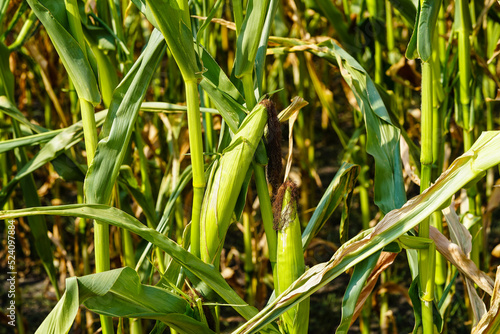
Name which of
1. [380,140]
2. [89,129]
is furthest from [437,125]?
[89,129]

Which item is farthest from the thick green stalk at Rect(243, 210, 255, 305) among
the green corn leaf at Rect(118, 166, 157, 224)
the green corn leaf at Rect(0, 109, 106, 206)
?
the green corn leaf at Rect(0, 109, 106, 206)

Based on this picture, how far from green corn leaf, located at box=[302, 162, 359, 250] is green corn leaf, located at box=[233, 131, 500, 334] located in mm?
130

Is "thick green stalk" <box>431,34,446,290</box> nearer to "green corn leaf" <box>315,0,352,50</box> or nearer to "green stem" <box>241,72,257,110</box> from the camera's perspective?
"green corn leaf" <box>315,0,352,50</box>

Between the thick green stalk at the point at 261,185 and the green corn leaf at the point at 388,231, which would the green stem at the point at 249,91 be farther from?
the green corn leaf at the point at 388,231

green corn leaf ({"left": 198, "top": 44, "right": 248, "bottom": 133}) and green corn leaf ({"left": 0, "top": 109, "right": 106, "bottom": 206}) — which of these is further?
green corn leaf ({"left": 0, "top": 109, "right": 106, "bottom": 206})

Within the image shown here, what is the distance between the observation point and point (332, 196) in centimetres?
70

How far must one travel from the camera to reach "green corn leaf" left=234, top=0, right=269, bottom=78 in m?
0.59

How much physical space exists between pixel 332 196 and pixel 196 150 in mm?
230

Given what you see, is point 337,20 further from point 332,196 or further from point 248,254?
point 248,254

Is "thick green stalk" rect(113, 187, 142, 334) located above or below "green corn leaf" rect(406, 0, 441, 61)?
below

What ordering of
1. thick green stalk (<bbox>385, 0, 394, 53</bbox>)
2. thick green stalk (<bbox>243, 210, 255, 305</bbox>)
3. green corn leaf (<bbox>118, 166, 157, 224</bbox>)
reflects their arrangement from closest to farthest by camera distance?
green corn leaf (<bbox>118, 166, 157, 224</bbox>), thick green stalk (<bbox>385, 0, 394, 53</bbox>), thick green stalk (<bbox>243, 210, 255, 305</bbox>)

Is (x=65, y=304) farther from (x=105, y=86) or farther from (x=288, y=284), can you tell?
(x=105, y=86)

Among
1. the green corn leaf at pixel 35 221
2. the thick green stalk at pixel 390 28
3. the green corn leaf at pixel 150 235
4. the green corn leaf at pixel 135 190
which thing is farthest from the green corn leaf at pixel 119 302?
the thick green stalk at pixel 390 28

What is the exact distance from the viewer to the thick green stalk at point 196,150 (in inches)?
22.6
